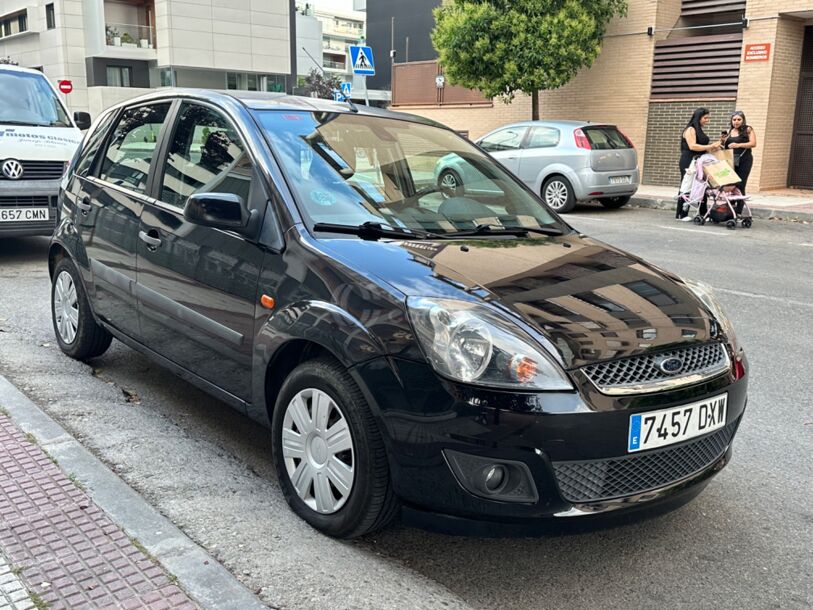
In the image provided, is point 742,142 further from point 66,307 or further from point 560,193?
point 66,307

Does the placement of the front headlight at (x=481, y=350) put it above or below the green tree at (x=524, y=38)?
below

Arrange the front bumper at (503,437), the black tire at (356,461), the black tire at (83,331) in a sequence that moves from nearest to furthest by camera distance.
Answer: the front bumper at (503,437) < the black tire at (356,461) < the black tire at (83,331)

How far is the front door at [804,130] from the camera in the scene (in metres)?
16.8

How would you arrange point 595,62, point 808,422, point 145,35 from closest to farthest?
point 808,422
point 595,62
point 145,35

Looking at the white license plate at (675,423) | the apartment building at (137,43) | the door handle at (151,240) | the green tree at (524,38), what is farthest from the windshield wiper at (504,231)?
the apartment building at (137,43)

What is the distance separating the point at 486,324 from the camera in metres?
2.64

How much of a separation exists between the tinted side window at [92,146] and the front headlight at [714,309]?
11.5ft

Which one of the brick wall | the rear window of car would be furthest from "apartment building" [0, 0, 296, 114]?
the rear window of car

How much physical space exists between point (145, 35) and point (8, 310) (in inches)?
1940

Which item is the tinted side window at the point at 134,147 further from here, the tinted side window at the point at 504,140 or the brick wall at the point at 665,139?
the brick wall at the point at 665,139

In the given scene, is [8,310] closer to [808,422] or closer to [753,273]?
[808,422]

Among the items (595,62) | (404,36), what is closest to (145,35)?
(404,36)

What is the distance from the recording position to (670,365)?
2.74 metres

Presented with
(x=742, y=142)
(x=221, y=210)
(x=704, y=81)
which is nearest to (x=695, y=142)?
(x=742, y=142)
